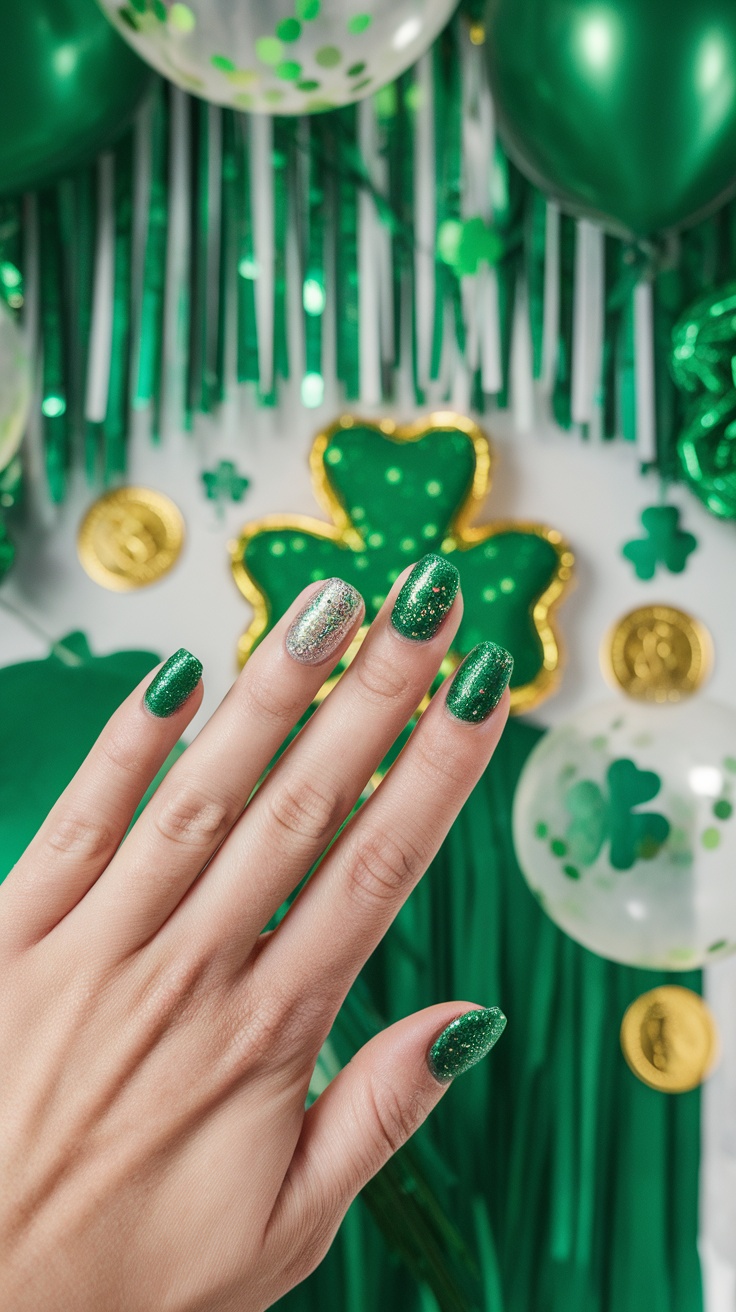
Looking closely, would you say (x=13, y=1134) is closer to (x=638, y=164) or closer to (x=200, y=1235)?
(x=200, y=1235)

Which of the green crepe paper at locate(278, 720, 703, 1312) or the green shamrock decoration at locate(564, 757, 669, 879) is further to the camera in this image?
the green crepe paper at locate(278, 720, 703, 1312)

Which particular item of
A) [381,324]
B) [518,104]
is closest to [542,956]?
[381,324]

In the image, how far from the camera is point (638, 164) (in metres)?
0.86

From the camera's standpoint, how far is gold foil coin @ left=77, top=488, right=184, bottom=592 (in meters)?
1.09

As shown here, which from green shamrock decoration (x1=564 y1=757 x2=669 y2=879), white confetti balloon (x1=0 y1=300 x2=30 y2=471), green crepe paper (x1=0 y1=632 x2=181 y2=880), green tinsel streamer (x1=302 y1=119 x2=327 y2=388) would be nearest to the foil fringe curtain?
green tinsel streamer (x1=302 y1=119 x2=327 y2=388)

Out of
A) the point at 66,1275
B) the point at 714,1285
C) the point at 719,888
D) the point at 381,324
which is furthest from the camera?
the point at 381,324

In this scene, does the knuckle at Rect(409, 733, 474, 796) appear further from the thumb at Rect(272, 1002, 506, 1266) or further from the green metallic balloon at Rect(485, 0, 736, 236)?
the green metallic balloon at Rect(485, 0, 736, 236)

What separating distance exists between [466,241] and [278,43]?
0.32 metres

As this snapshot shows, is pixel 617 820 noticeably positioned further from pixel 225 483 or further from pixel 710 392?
pixel 225 483

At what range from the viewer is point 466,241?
1071 mm

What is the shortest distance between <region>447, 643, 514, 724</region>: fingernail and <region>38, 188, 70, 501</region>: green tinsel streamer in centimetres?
62

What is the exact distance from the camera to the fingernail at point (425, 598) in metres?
0.63

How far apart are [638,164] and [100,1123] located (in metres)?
0.81

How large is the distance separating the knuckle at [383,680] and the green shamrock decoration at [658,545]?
485mm
